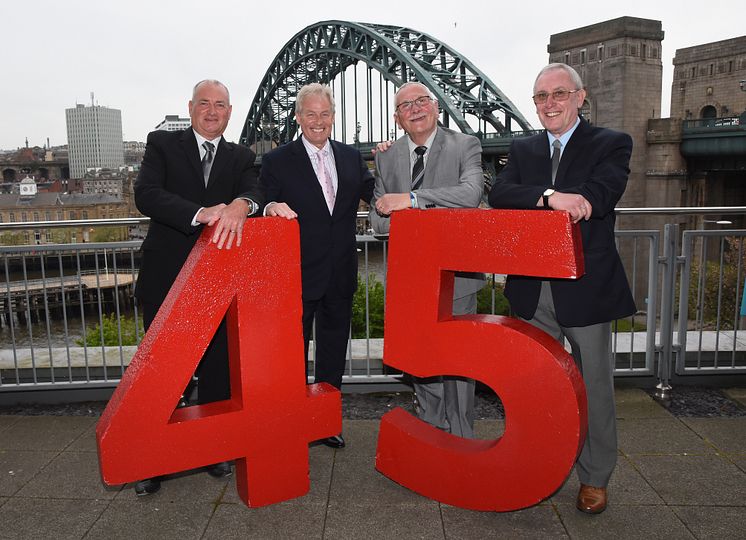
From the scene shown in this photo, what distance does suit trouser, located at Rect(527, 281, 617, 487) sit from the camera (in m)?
2.76

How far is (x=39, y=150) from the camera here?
514 feet

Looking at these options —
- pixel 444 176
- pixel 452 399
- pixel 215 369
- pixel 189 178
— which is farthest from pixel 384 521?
Answer: pixel 189 178

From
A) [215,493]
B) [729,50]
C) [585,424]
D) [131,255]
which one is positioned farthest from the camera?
[729,50]

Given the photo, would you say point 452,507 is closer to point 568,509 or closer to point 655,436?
point 568,509

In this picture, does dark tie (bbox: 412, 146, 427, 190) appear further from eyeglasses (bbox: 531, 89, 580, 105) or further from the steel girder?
the steel girder

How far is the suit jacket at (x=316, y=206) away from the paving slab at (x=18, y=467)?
1.68 meters

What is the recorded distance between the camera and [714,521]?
2695 millimetres

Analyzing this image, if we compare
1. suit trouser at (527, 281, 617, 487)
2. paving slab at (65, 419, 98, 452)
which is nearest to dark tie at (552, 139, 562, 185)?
suit trouser at (527, 281, 617, 487)

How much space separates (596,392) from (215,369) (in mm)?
1943

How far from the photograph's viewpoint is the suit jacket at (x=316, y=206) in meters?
3.27

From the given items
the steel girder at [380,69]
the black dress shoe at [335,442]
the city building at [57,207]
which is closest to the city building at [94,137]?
the city building at [57,207]

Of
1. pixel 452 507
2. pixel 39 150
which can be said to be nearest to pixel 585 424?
pixel 452 507

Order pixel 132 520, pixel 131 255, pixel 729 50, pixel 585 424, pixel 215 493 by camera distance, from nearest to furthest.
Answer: pixel 585 424
pixel 132 520
pixel 215 493
pixel 131 255
pixel 729 50

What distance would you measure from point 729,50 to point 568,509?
51083mm
